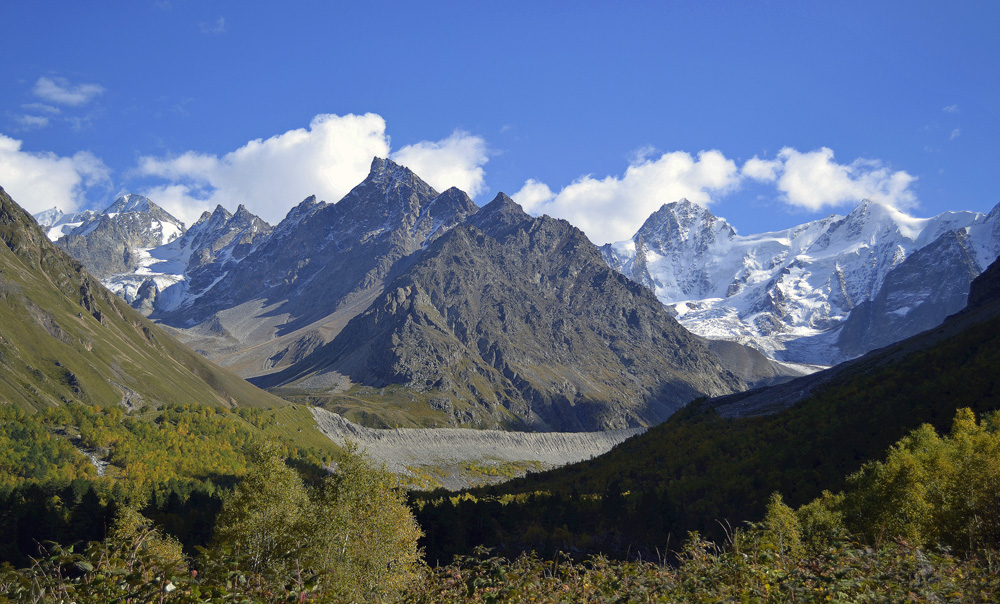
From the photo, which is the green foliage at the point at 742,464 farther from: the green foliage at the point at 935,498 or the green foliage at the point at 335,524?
the green foliage at the point at 335,524

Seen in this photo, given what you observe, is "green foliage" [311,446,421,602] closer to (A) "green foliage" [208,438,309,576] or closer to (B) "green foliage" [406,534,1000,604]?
(A) "green foliage" [208,438,309,576]

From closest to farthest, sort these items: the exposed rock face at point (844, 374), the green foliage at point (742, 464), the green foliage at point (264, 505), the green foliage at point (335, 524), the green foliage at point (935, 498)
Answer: the green foliage at point (335, 524), the green foliage at point (935, 498), the green foliage at point (264, 505), the green foliage at point (742, 464), the exposed rock face at point (844, 374)

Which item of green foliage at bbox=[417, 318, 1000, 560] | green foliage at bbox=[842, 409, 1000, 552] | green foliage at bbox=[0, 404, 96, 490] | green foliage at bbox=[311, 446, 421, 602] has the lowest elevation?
green foliage at bbox=[417, 318, 1000, 560]

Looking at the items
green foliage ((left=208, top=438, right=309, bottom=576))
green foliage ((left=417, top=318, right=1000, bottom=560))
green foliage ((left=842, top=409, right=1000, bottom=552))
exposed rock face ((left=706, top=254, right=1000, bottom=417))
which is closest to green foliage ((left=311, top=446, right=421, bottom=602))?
green foliage ((left=208, top=438, right=309, bottom=576))

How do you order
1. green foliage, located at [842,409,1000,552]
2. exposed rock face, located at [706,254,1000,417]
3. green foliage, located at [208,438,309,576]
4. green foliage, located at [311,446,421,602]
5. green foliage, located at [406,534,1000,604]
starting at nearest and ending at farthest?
green foliage, located at [406,534,1000,604]
green foliage, located at [311,446,421,602]
green foliage, located at [842,409,1000,552]
green foliage, located at [208,438,309,576]
exposed rock face, located at [706,254,1000,417]

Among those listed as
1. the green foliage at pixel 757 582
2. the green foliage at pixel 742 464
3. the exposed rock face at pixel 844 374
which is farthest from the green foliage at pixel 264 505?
the exposed rock face at pixel 844 374

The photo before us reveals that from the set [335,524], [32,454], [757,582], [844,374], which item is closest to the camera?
[757,582]

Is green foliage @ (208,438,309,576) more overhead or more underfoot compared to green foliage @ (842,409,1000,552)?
more overhead

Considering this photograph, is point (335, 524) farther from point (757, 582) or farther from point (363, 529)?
point (757, 582)

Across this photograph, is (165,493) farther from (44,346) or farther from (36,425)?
(44,346)

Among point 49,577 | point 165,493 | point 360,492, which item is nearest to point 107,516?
point 165,493

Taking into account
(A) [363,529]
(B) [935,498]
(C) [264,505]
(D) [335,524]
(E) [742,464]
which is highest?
(C) [264,505]

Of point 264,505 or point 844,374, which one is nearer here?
point 264,505

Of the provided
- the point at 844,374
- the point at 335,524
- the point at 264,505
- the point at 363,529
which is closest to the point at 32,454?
the point at 264,505
